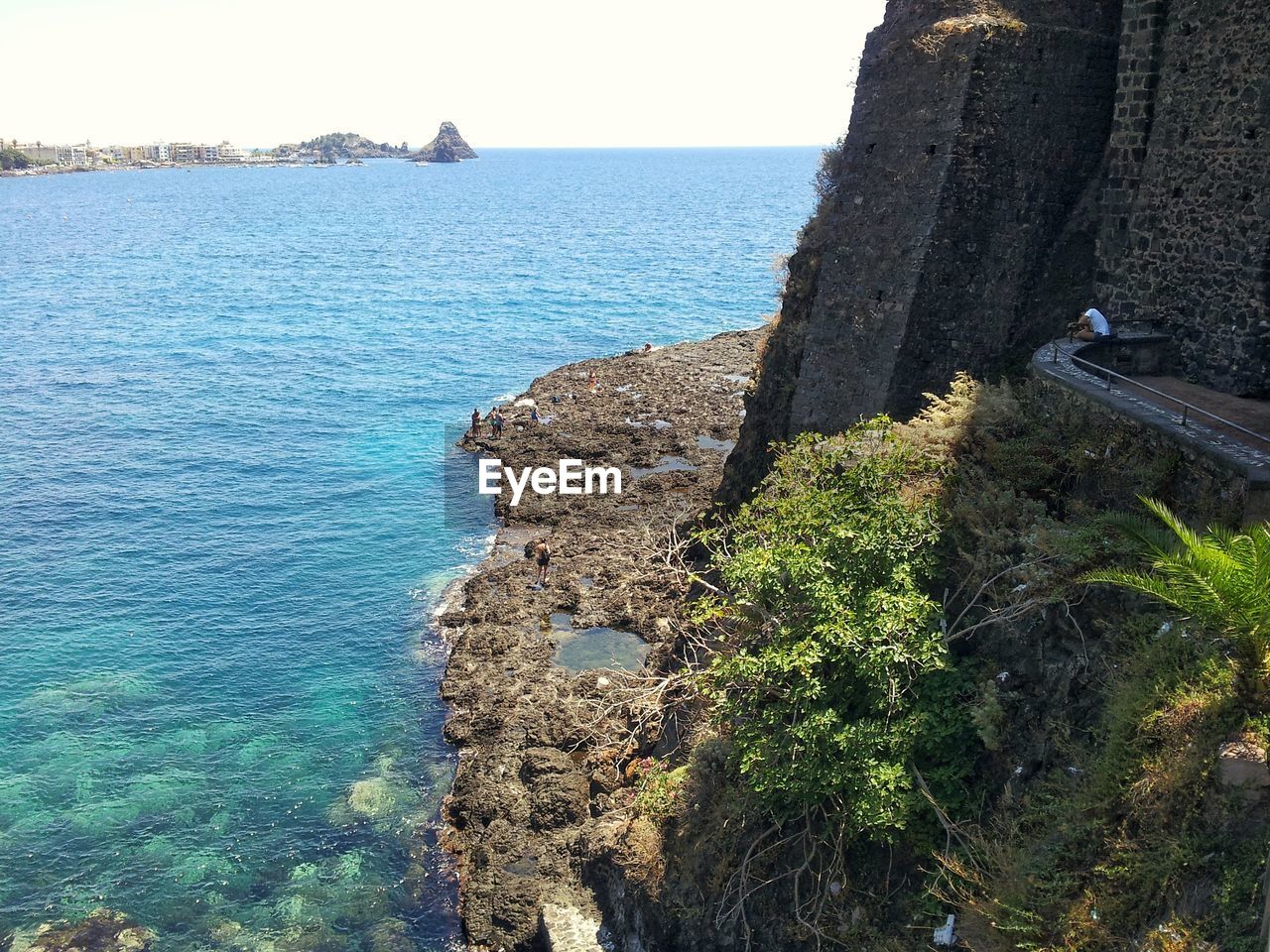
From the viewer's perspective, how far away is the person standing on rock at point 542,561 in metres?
30.1

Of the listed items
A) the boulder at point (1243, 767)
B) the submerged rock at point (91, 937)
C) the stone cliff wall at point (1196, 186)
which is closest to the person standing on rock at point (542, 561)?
the submerged rock at point (91, 937)

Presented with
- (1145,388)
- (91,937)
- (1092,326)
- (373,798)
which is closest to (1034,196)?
(1092,326)

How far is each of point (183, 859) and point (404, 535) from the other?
51.4 feet

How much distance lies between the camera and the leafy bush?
13.1 meters

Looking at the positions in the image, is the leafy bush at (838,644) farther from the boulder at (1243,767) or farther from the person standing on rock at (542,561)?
the person standing on rock at (542,561)

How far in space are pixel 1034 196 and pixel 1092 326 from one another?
3.70m

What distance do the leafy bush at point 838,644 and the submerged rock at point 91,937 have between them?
11616 mm

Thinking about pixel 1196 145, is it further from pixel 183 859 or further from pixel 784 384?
pixel 183 859

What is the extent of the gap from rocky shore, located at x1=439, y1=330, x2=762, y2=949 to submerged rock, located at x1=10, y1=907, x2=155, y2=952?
5798 millimetres

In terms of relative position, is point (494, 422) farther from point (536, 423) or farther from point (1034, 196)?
point (1034, 196)

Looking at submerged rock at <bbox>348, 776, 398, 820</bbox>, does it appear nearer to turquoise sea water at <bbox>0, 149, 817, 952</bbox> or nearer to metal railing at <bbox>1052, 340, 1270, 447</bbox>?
turquoise sea water at <bbox>0, 149, 817, 952</bbox>

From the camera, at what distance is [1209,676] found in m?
10.7

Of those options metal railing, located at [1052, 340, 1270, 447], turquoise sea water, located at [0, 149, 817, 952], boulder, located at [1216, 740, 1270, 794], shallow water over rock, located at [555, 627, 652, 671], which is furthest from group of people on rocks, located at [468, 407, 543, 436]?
boulder, located at [1216, 740, 1270, 794]

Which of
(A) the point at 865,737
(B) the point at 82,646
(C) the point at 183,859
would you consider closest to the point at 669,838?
(A) the point at 865,737
